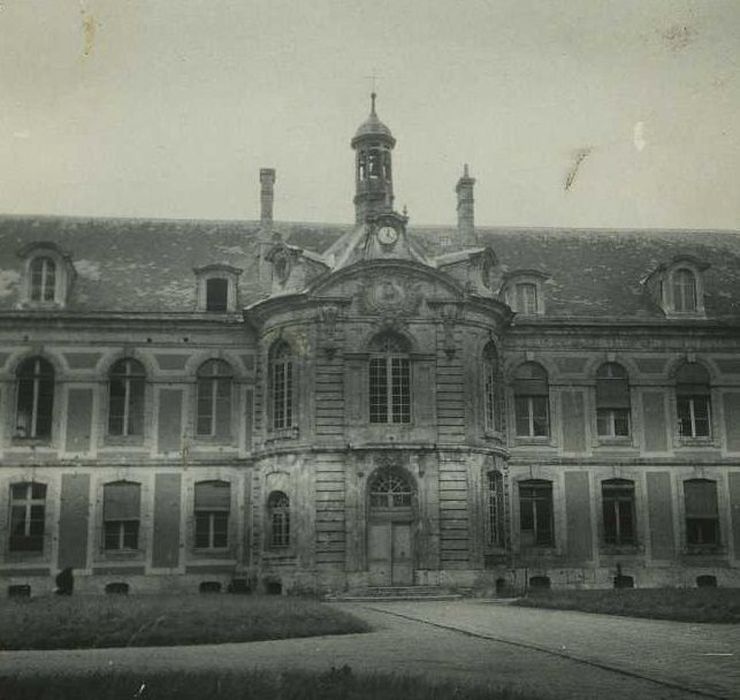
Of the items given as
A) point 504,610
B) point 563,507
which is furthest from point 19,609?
point 563,507

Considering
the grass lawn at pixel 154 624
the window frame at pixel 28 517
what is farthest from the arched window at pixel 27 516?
the grass lawn at pixel 154 624

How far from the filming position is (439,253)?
115 ft

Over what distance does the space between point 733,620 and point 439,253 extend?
2007cm

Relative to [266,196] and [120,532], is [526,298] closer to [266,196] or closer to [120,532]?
[266,196]

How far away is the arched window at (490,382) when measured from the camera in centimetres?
2948

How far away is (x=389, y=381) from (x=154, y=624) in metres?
13.9

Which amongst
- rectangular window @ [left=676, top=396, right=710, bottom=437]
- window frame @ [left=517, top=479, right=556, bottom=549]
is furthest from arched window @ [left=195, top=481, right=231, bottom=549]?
rectangular window @ [left=676, top=396, right=710, bottom=437]

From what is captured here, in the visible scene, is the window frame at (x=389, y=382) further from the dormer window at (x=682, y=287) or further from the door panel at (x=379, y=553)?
the dormer window at (x=682, y=287)

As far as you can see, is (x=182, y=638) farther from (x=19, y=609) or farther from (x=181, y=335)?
(x=181, y=335)

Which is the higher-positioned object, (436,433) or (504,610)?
(436,433)

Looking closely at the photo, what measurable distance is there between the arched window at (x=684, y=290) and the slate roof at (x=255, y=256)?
22.0 inches

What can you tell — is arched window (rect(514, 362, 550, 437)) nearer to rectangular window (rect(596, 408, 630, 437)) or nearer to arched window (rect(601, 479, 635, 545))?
rectangular window (rect(596, 408, 630, 437))

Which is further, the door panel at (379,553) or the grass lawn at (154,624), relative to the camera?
the door panel at (379,553)

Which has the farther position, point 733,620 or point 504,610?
point 504,610
